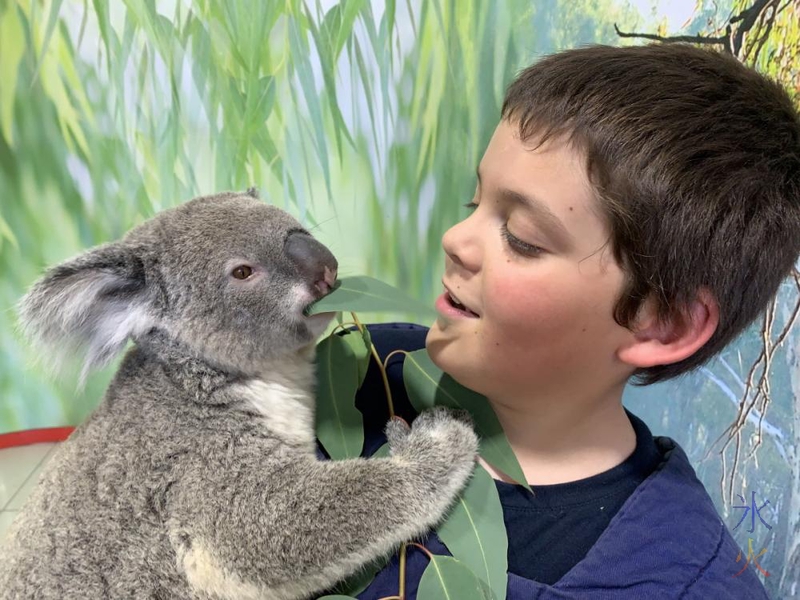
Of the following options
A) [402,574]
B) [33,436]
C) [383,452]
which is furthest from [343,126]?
[33,436]

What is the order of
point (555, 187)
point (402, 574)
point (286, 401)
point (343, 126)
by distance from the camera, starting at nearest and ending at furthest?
point (555, 187), point (402, 574), point (286, 401), point (343, 126)

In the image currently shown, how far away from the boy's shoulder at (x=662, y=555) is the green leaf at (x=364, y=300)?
43 centimetres

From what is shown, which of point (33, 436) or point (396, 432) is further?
point (33, 436)

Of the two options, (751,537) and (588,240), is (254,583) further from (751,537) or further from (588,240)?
(751,537)

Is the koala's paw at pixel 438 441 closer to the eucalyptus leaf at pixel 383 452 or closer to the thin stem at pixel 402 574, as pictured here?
the eucalyptus leaf at pixel 383 452

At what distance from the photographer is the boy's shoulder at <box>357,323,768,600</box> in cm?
87

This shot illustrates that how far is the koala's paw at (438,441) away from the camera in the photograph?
987mm

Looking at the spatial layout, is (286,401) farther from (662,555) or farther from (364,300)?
(662,555)

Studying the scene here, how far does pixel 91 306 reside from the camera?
0.97m

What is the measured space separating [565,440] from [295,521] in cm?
55

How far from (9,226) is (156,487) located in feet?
4.81

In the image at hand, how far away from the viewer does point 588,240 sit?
0.84 m

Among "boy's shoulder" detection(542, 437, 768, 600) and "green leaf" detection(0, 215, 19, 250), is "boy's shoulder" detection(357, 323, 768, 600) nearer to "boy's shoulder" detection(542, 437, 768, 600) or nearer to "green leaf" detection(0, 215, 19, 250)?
"boy's shoulder" detection(542, 437, 768, 600)

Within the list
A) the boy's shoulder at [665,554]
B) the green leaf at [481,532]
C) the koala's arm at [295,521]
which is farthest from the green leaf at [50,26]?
the boy's shoulder at [665,554]
